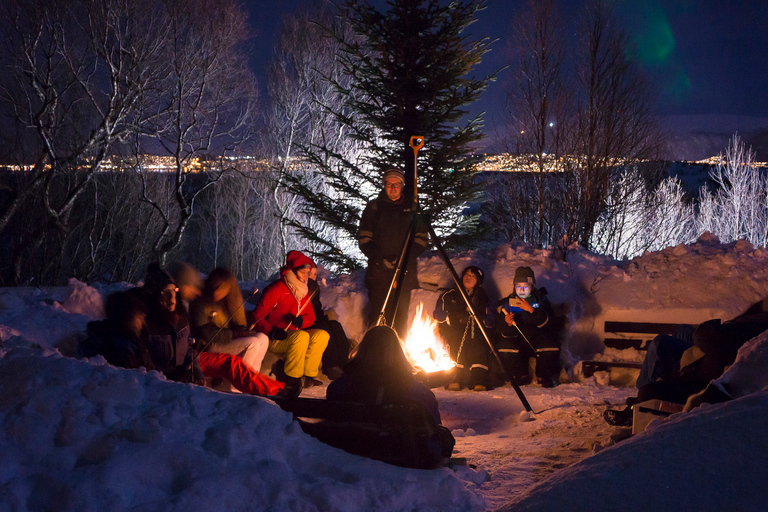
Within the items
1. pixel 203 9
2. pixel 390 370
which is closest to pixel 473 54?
pixel 390 370

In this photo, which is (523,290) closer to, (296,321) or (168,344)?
(296,321)

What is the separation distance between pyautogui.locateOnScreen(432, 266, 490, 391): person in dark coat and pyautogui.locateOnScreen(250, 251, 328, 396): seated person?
1579 millimetres

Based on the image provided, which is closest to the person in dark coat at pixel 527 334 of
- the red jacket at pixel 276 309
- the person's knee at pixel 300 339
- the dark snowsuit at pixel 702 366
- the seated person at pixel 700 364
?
the person's knee at pixel 300 339

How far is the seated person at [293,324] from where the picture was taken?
5.91m

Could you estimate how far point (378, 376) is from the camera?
3.51 m

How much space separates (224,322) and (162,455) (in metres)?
3.06

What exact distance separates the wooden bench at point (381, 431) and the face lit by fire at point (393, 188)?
3197mm

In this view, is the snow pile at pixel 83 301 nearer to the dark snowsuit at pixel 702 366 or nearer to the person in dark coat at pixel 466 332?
the person in dark coat at pixel 466 332

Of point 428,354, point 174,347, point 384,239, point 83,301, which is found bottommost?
point 428,354

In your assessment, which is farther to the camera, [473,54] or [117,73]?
[117,73]

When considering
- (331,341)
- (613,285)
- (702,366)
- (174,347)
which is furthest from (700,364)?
(331,341)

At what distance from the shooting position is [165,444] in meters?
2.66

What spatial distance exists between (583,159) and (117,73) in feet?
36.0

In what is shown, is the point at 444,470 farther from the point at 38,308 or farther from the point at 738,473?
the point at 38,308
